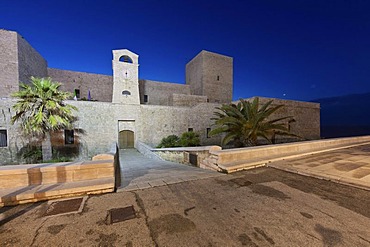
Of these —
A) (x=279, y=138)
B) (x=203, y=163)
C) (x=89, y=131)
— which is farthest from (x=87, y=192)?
(x=279, y=138)

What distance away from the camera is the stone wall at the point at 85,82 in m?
18.2

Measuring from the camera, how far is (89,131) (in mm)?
12602

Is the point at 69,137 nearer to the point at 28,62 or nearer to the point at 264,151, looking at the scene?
the point at 28,62

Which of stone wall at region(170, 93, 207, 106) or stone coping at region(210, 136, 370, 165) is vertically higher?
stone wall at region(170, 93, 207, 106)

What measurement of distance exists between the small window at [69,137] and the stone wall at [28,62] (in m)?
7.53

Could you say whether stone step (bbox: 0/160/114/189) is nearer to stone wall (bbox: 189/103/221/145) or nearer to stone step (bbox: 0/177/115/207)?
stone step (bbox: 0/177/115/207)

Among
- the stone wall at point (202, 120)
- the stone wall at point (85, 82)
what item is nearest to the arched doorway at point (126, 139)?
the stone wall at point (202, 120)

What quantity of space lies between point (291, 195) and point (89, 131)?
1419 cm

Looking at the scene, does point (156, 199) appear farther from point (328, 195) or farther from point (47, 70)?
point (47, 70)

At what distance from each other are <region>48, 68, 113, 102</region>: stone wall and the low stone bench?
772 inches

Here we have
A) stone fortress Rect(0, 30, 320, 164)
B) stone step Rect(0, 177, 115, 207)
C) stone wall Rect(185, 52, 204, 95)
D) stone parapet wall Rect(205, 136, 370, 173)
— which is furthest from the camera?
stone wall Rect(185, 52, 204, 95)

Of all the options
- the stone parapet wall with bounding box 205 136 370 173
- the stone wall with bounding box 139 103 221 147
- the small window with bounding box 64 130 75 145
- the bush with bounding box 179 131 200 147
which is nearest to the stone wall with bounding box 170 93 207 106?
the stone wall with bounding box 139 103 221 147

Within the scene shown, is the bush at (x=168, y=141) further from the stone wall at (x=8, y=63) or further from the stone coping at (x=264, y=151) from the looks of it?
the stone wall at (x=8, y=63)

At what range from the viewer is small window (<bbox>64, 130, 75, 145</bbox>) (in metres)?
12.1
